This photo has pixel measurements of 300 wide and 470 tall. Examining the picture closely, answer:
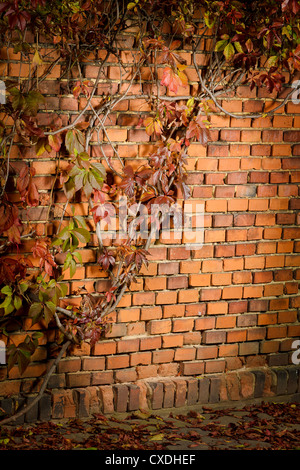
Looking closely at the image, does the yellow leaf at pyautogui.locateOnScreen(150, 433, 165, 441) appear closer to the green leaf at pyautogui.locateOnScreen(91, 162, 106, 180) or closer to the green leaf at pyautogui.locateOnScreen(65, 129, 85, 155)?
the green leaf at pyautogui.locateOnScreen(91, 162, 106, 180)

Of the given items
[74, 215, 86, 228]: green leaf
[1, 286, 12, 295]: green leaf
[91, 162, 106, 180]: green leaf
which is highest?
[91, 162, 106, 180]: green leaf

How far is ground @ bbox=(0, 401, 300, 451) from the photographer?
2.51 m

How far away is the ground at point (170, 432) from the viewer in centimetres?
251

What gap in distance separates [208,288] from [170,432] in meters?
0.75

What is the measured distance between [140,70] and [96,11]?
0.34m

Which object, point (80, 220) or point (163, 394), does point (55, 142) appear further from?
point (163, 394)

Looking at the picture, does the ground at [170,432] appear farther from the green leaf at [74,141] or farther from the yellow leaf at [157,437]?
the green leaf at [74,141]

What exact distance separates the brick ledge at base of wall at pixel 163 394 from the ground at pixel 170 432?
4cm

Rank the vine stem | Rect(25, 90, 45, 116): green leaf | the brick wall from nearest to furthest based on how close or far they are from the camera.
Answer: Rect(25, 90, 45, 116): green leaf, the vine stem, the brick wall

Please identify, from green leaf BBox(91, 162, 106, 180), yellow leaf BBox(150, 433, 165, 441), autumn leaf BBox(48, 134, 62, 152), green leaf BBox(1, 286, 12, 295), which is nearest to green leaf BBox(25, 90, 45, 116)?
autumn leaf BBox(48, 134, 62, 152)

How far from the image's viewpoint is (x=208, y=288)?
2951 mm

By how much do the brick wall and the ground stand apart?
8 cm

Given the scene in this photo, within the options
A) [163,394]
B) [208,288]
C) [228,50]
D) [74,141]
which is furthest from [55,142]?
[163,394]

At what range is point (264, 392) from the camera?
307cm
